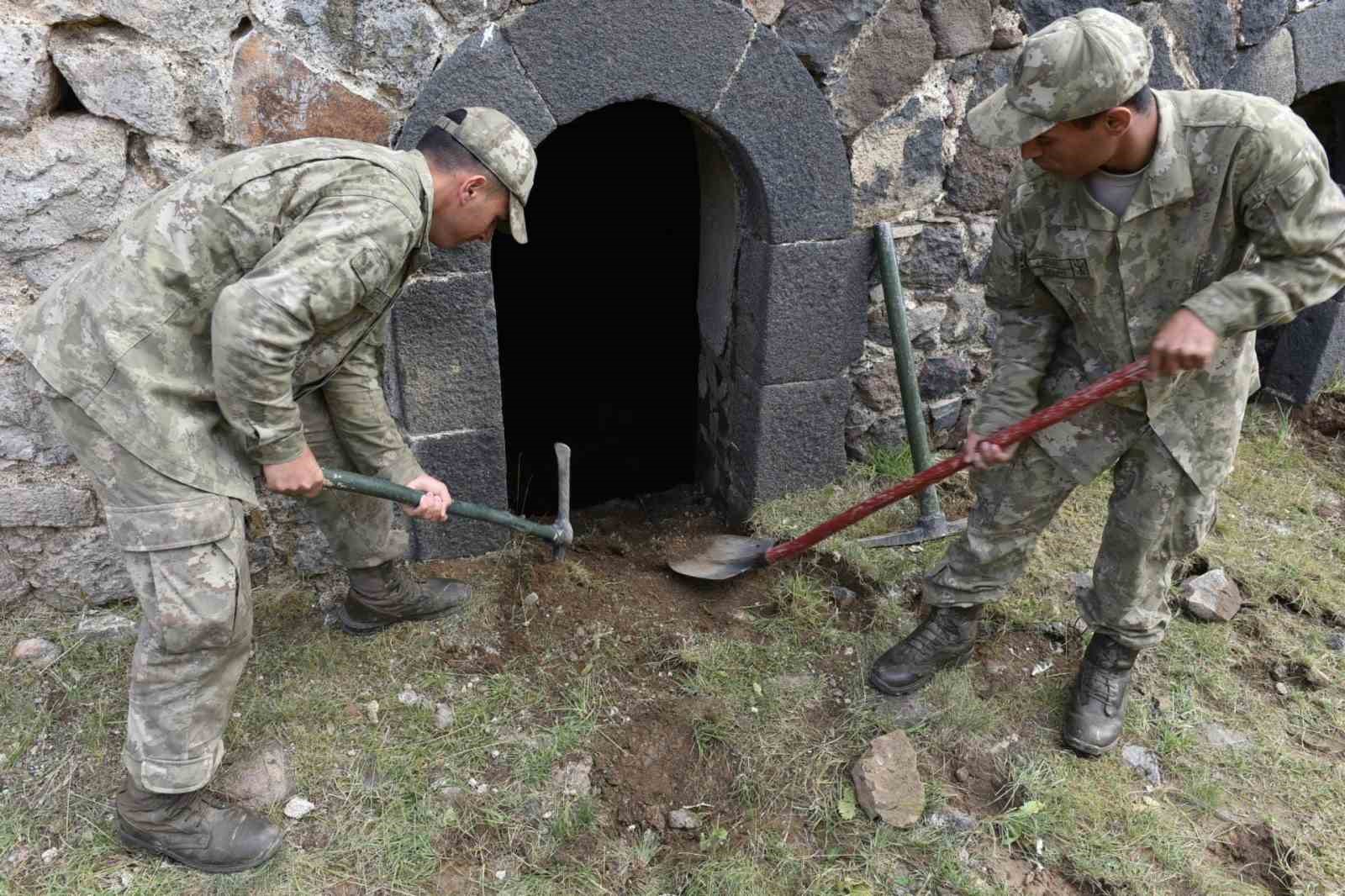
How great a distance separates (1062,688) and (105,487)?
2738 millimetres

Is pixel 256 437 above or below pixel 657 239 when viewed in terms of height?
above

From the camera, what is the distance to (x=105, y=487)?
214 centimetres

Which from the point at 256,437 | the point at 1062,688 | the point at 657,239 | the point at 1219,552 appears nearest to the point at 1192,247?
the point at 1062,688

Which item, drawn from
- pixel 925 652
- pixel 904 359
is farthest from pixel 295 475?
pixel 904 359

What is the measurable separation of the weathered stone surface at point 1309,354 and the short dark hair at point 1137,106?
3.11 m

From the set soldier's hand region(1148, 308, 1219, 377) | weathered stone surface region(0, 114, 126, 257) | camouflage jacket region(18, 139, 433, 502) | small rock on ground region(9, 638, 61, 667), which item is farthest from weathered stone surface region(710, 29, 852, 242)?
small rock on ground region(9, 638, 61, 667)

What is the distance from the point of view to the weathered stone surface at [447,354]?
2928 mm

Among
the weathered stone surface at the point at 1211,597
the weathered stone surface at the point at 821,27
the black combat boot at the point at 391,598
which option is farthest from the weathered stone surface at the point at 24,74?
the weathered stone surface at the point at 1211,597

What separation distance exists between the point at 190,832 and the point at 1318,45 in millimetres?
4934

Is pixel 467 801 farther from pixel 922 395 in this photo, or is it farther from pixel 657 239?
pixel 657 239

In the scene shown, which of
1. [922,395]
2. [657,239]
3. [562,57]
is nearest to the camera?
[562,57]

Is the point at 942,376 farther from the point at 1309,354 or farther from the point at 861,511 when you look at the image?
the point at 1309,354

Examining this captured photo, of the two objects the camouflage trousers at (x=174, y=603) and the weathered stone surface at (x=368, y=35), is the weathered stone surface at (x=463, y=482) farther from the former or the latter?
the weathered stone surface at (x=368, y=35)

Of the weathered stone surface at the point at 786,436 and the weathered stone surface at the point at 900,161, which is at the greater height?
the weathered stone surface at the point at 900,161
